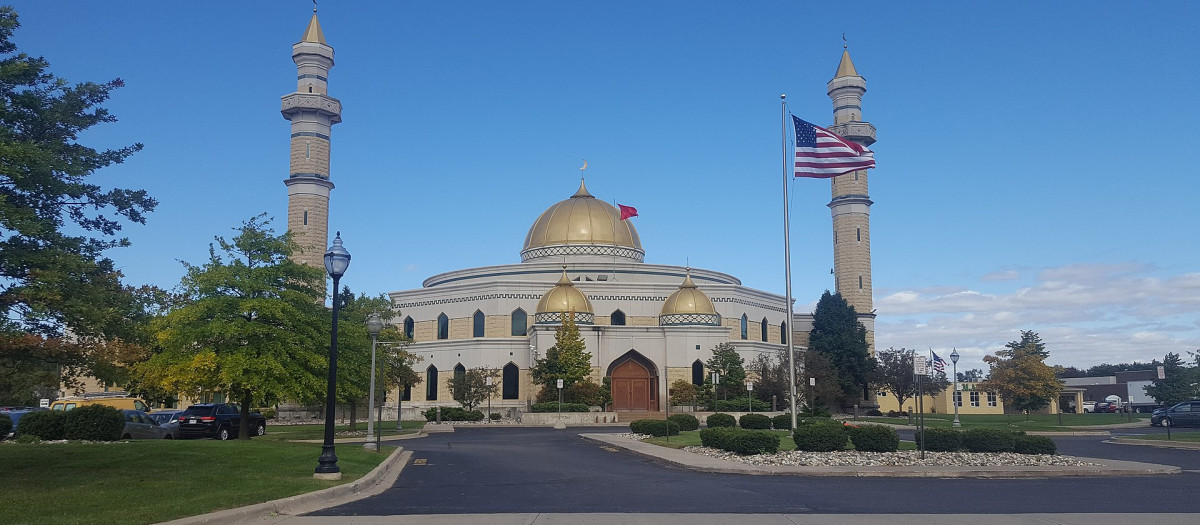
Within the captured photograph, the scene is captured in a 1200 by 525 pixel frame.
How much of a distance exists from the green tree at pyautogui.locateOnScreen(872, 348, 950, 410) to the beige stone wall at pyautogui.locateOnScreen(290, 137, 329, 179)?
40.5m

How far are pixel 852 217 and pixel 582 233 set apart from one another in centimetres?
2071

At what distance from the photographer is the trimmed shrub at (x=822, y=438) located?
23.5m

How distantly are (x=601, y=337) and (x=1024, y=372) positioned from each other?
25448 mm

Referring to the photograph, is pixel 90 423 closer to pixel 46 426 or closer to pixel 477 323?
pixel 46 426

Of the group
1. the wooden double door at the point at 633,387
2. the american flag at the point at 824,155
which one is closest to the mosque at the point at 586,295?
the wooden double door at the point at 633,387

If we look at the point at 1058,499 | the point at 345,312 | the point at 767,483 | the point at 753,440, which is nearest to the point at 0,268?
the point at 767,483

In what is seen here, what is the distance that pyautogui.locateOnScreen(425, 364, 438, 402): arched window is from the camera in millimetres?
63812

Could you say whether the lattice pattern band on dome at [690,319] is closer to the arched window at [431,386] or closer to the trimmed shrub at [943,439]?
the arched window at [431,386]

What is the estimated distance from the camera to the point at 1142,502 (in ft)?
48.8

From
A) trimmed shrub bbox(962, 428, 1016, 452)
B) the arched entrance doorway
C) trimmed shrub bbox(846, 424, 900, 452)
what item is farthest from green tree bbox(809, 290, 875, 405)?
trimmed shrub bbox(846, 424, 900, 452)

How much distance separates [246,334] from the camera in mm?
29344

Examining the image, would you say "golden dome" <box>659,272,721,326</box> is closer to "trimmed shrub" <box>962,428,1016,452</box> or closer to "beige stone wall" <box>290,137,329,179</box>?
"beige stone wall" <box>290,137,329,179</box>

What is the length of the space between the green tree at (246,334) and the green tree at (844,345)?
42218mm

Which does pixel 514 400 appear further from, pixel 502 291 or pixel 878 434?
pixel 878 434
